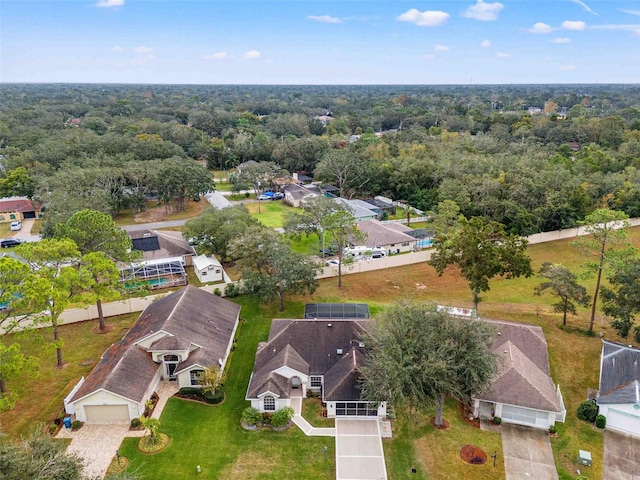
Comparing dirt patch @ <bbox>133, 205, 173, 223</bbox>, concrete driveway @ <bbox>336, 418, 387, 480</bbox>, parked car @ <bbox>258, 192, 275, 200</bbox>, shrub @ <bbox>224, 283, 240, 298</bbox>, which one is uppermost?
parked car @ <bbox>258, 192, 275, 200</bbox>

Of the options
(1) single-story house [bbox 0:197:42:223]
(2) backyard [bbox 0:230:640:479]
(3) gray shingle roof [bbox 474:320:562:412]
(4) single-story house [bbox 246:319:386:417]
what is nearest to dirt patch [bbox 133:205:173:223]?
(1) single-story house [bbox 0:197:42:223]

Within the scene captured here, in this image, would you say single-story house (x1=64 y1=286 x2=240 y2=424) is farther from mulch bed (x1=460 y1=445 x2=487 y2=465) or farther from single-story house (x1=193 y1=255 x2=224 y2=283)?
mulch bed (x1=460 y1=445 x2=487 y2=465)

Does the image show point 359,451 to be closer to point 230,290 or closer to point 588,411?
point 588,411

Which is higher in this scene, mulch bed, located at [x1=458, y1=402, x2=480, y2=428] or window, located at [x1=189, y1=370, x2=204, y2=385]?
window, located at [x1=189, y1=370, x2=204, y2=385]

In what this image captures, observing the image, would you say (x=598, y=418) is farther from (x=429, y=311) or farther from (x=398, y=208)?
(x=398, y=208)

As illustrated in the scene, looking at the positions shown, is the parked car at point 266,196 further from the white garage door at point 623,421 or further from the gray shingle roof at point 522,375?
the white garage door at point 623,421

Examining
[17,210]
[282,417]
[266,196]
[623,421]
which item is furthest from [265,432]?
[17,210]

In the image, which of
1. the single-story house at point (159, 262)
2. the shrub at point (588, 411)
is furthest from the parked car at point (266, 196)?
the shrub at point (588, 411)
